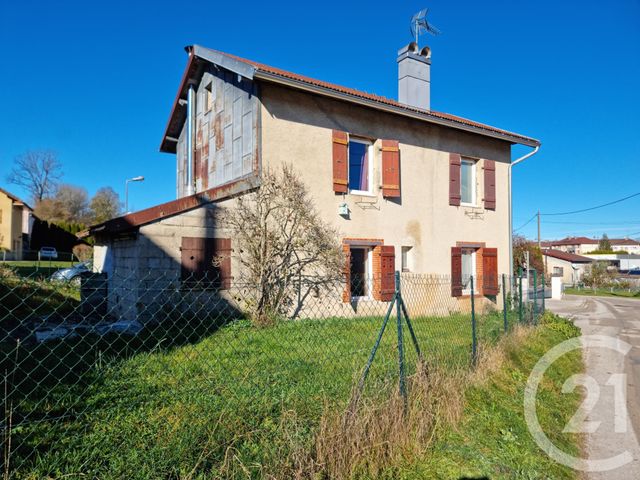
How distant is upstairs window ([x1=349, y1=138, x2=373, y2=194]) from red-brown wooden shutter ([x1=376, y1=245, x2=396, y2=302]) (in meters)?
1.65

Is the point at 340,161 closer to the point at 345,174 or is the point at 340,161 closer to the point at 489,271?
the point at 345,174

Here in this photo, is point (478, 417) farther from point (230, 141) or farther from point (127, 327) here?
point (230, 141)

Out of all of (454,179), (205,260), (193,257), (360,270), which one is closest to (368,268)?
(360,270)

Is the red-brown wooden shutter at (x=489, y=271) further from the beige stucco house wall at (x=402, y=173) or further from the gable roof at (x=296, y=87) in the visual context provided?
the gable roof at (x=296, y=87)

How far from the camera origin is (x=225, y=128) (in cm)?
1127

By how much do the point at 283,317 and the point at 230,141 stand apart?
188 inches

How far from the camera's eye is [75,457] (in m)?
2.93

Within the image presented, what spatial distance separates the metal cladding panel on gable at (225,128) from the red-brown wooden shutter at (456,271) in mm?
6635

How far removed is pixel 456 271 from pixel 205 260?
7.53 metres

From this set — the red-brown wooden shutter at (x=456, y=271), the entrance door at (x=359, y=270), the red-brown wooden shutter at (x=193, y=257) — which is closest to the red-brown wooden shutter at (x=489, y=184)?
the red-brown wooden shutter at (x=456, y=271)

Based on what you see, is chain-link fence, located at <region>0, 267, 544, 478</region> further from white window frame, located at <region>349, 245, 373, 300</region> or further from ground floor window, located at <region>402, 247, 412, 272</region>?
ground floor window, located at <region>402, 247, 412, 272</region>

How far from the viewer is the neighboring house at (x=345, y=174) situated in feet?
28.7

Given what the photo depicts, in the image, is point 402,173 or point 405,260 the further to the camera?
point 405,260

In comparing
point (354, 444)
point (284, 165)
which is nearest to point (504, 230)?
point (284, 165)
